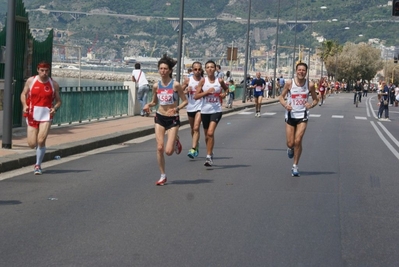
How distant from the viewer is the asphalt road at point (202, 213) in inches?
313

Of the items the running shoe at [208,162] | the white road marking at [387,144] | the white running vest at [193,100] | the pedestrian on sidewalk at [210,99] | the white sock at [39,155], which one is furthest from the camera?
the white road marking at [387,144]

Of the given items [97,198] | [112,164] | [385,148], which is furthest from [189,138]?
[97,198]

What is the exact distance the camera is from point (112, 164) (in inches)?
599

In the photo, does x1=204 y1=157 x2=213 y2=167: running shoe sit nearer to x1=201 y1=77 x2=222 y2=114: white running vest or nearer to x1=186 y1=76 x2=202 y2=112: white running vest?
x1=201 y1=77 x2=222 y2=114: white running vest

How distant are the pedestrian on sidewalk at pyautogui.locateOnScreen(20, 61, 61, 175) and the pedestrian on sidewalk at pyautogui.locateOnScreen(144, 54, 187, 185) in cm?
171

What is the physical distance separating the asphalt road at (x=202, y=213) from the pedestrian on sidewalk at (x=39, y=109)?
51cm

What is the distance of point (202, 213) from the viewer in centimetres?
1011

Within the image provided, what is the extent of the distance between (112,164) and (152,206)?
15.7ft

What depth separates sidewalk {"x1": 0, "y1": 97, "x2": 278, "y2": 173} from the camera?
47.8 feet

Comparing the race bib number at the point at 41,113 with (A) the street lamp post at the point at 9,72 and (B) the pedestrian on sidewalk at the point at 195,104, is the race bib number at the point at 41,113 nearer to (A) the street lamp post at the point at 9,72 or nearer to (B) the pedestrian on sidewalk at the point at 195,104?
(A) the street lamp post at the point at 9,72

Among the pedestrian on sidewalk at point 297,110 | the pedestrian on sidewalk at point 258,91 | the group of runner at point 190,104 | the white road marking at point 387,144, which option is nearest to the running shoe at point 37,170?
the group of runner at point 190,104

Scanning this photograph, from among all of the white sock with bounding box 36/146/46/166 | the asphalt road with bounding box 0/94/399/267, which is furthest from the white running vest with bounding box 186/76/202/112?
the white sock with bounding box 36/146/46/166

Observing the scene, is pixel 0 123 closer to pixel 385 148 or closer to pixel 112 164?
pixel 112 164

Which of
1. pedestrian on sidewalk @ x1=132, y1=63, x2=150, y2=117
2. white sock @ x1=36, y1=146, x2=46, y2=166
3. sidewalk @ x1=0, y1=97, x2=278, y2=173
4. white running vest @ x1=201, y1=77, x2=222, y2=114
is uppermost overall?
white running vest @ x1=201, y1=77, x2=222, y2=114
